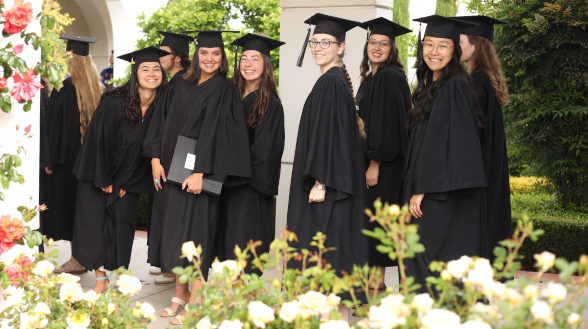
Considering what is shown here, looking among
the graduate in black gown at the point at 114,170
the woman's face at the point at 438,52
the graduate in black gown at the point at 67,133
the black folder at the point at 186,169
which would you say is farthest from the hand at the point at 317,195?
the graduate in black gown at the point at 67,133

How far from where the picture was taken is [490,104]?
3.81m

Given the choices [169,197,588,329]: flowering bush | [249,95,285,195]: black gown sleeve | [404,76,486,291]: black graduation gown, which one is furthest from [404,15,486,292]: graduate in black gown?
[169,197,588,329]: flowering bush

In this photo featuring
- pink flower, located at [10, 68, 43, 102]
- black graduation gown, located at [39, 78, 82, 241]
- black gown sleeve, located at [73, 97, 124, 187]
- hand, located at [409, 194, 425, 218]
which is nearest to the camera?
pink flower, located at [10, 68, 43, 102]

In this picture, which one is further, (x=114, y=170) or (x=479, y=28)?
(x=114, y=170)

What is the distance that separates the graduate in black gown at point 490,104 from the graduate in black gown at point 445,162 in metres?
0.37

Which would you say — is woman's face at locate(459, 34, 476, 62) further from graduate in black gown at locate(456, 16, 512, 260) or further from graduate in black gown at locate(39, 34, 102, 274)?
graduate in black gown at locate(39, 34, 102, 274)

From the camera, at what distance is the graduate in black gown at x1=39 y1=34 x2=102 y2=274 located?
16.3 feet

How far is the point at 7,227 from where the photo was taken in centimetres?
274

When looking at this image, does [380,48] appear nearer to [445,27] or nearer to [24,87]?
[445,27]

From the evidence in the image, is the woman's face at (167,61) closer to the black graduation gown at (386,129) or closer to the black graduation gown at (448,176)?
the black graduation gown at (386,129)

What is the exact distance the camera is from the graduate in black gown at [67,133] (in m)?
4.95

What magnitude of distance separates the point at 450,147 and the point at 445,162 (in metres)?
0.09

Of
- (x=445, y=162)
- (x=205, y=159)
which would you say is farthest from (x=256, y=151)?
(x=445, y=162)

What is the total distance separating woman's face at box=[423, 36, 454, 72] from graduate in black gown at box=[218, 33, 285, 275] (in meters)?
1.14
